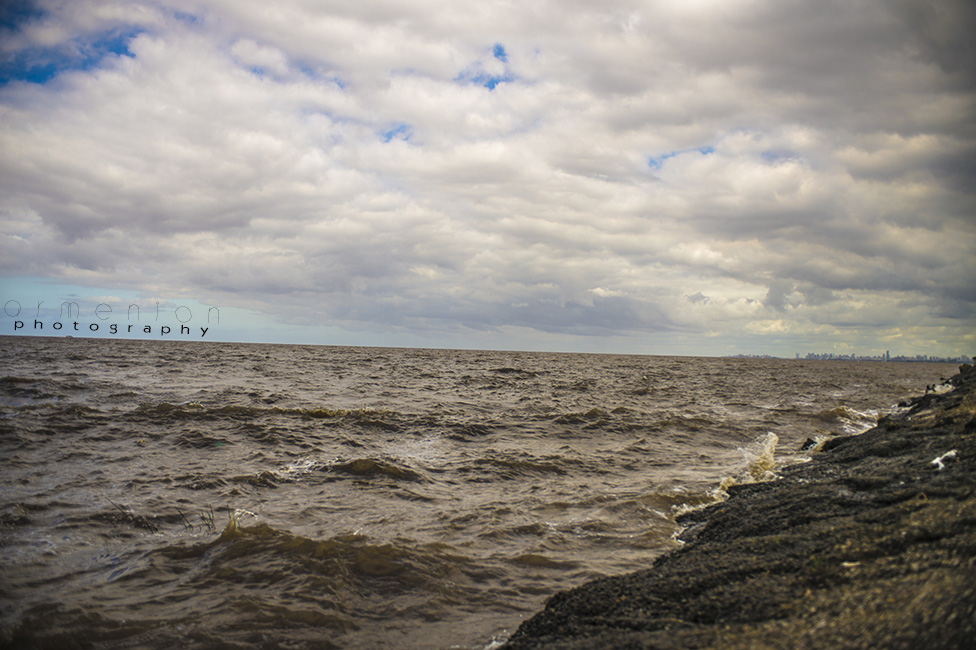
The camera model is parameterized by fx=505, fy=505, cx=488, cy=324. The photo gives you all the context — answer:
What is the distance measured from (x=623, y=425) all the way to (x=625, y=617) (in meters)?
13.9

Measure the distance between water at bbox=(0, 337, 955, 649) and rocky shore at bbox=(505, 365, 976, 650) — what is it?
119cm

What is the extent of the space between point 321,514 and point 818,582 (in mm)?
6648

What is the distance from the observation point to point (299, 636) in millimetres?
4621

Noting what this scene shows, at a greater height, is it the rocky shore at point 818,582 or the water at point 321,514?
the rocky shore at point 818,582

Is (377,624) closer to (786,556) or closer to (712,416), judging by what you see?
(786,556)

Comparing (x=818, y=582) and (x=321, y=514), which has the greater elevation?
(x=818, y=582)

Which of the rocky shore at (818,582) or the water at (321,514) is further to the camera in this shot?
the water at (321,514)

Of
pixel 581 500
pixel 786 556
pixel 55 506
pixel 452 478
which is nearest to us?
pixel 786 556

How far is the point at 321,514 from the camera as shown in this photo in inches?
309

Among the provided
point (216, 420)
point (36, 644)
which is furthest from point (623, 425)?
point (36, 644)

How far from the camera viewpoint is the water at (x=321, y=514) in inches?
194

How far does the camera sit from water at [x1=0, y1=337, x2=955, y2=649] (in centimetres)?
493

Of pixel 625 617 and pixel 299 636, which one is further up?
pixel 625 617

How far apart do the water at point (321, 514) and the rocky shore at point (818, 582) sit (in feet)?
3.91
